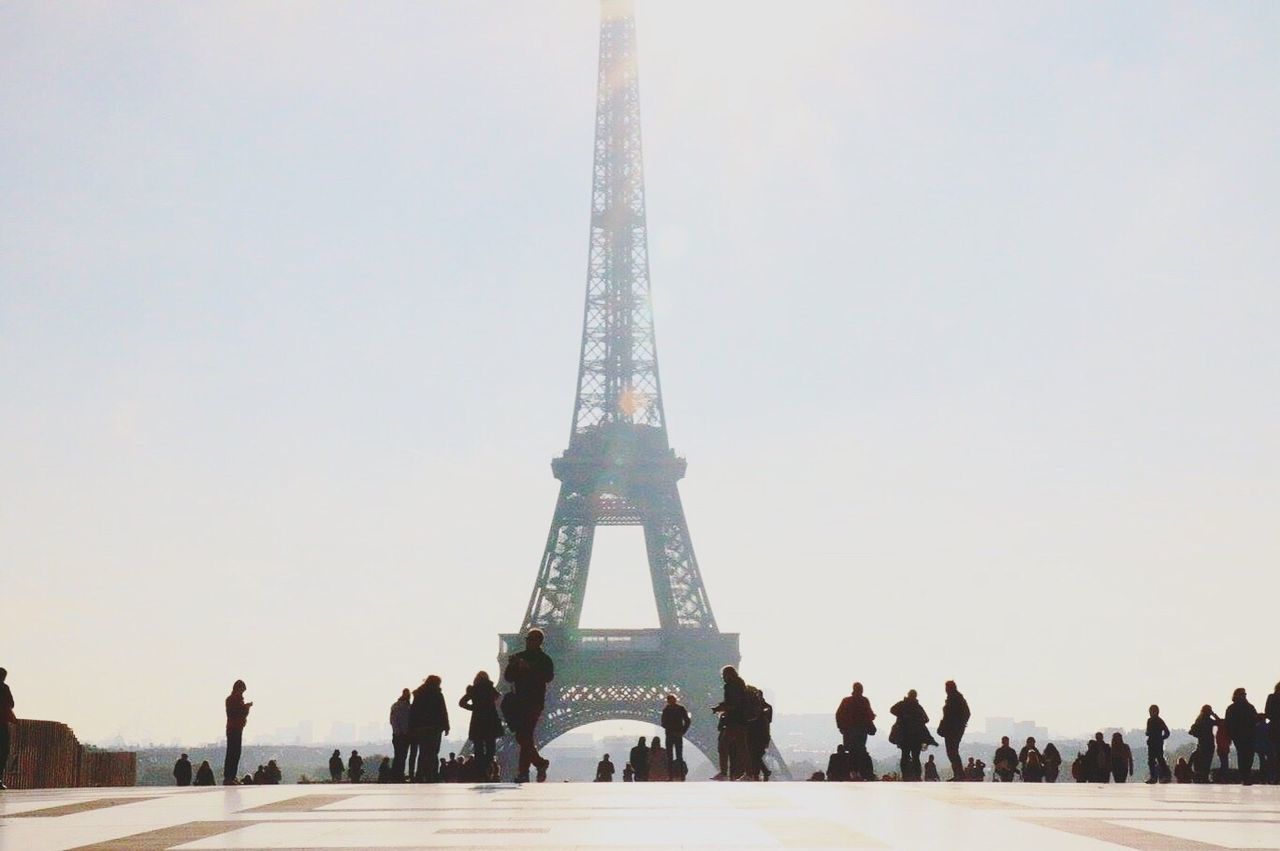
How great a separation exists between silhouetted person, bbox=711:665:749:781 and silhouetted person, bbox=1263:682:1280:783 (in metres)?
8.50

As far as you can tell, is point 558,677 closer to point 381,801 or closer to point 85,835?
point 381,801

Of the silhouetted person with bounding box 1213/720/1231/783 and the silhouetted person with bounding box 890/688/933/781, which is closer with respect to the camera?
the silhouetted person with bounding box 890/688/933/781

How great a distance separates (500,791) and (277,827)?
691cm

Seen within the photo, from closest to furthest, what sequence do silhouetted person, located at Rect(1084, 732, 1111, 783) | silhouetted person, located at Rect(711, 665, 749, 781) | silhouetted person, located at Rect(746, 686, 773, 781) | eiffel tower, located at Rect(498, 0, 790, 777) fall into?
silhouetted person, located at Rect(711, 665, 749, 781), silhouetted person, located at Rect(746, 686, 773, 781), silhouetted person, located at Rect(1084, 732, 1111, 783), eiffel tower, located at Rect(498, 0, 790, 777)

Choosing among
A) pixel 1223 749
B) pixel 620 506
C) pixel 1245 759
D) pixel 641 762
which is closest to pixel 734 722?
pixel 641 762

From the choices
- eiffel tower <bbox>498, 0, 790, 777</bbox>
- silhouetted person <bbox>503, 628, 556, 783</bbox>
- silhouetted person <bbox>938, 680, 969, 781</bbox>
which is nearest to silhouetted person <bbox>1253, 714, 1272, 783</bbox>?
silhouetted person <bbox>938, 680, 969, 781</bbox>

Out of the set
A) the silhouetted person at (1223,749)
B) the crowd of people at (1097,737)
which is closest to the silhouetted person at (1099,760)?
the crowd of people at (1097,737)

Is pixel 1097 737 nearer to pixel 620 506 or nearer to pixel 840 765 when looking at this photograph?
pixel 840 765

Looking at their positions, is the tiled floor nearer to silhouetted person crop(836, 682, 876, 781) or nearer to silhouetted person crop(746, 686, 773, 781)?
silhouetted person crop(746, 686, 773, 781)

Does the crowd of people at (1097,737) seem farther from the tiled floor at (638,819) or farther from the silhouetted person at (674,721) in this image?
the tiled floor at (638,819)

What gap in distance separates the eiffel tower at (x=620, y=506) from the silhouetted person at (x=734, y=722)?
138 feet

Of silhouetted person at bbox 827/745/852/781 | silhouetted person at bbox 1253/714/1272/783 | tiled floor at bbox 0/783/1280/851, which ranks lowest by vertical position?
tiled floor at bbox 0/783/1280/851

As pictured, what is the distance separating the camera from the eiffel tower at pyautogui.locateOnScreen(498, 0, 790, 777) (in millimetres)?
72062

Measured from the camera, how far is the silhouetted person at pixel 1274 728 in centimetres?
2591
